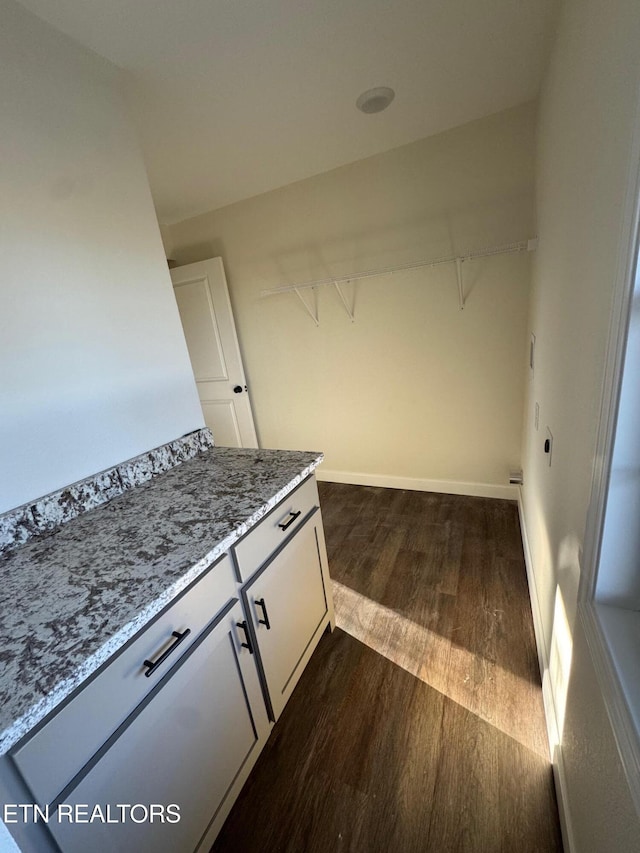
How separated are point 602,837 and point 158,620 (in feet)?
3.07

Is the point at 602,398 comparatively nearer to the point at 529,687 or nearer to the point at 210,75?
the point at 529,687

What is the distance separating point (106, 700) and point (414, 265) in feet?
7.52

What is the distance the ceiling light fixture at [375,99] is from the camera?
1671 millimetres

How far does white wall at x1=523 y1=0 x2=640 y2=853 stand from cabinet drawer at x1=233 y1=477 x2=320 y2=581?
82 centimetres

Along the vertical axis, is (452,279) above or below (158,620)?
above

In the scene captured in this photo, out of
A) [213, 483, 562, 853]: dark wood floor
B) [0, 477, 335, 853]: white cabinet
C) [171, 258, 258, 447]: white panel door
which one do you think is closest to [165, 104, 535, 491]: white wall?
→ [171, 258, 258, 447]: white panel door

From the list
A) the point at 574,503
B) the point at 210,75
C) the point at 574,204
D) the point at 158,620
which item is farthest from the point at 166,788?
the point at 210,75

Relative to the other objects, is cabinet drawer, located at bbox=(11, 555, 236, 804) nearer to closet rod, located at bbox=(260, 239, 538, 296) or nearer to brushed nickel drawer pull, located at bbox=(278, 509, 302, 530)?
brushed nickel drawer pull, located at bbox=(278, 509, 302, 530)

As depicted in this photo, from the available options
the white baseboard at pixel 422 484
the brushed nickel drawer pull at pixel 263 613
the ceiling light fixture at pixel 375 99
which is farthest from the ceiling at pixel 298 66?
the white baseboard at pixel 422 484

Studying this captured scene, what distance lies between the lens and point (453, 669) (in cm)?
145

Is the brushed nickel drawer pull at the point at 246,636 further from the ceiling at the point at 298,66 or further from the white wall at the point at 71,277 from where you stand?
the ceiling at the point at 298,66

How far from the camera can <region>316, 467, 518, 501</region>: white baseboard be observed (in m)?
2.61

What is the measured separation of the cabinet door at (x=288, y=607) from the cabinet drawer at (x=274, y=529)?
42 millimetres

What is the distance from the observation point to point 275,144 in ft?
6.66
